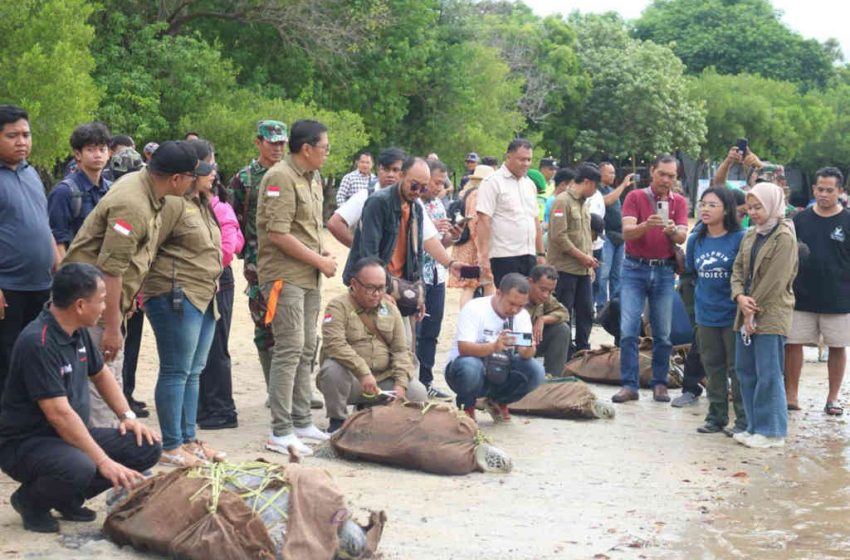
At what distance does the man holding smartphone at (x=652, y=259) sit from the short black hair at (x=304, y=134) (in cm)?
344

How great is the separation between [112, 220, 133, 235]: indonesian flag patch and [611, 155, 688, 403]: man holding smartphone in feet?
16.3

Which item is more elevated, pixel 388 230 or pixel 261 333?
pixel 388 230

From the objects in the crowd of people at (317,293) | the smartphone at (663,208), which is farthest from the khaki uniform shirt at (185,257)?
the smartphone at (663,208)

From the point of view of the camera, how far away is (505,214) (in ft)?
33.8

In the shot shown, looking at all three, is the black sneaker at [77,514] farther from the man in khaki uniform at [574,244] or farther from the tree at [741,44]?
the tree at [741,44]

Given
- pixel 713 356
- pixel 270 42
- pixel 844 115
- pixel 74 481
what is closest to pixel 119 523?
pixel 74 481

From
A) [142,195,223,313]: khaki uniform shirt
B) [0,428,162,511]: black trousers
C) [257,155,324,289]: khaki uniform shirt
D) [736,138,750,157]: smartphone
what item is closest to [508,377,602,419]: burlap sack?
[257,155,324,289]: khaki uniform shirt

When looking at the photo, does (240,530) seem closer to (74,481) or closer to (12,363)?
(74,481)

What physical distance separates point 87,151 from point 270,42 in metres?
23.7

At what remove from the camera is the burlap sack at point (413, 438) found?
721cm

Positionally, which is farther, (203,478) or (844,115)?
(844,115)

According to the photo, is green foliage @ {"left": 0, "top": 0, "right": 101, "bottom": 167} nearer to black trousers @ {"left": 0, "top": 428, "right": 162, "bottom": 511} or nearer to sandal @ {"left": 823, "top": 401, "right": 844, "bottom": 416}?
sandal @ {"left": 823, "top": 401, "right": 844, "bottom": 416}

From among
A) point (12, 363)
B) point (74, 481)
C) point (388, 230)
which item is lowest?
point (74, 481)

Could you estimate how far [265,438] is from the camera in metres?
7.99
